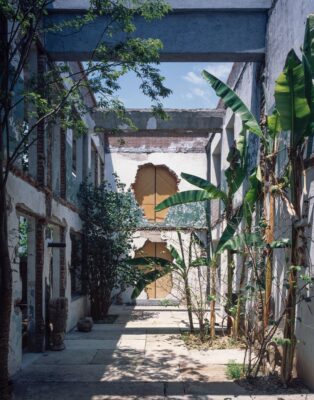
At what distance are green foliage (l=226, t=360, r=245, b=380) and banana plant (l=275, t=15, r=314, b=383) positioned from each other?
2.47ft

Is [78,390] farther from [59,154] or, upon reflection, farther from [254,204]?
[59,154]

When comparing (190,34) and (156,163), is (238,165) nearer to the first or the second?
(190,34)

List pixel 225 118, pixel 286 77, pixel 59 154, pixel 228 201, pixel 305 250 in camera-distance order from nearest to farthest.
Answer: pixel 286 77 < pixel 305 250 < pixel 228 201 < pixel 59 154 < pixel 225 118

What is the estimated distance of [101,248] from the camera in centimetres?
1355

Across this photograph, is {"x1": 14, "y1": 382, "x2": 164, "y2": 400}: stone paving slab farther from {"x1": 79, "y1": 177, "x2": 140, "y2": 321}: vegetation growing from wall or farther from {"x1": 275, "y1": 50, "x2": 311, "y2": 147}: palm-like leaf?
{"x1": 79, "y1": 177, "x2": 140, "y2": 321}: vegetation growing from wall

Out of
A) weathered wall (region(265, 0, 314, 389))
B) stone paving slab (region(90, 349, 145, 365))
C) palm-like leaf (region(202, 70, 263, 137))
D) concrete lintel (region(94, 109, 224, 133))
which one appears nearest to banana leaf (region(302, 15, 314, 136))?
weathered wall (region(265, 0, 314, 389))

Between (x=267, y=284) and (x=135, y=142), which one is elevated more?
(x=135, y=142)

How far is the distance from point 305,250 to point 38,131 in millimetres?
5347

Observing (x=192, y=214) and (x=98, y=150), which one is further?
(x=192, y=214)

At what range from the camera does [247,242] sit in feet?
22.8

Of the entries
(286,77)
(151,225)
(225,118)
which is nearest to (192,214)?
(151,225)

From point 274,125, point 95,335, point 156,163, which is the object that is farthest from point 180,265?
point 156,163

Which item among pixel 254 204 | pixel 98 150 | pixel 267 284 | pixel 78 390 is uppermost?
pixel 98 150

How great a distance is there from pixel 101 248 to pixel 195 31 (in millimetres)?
6791
